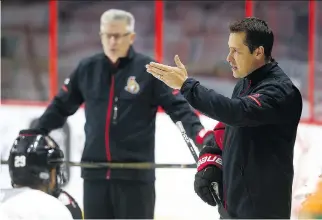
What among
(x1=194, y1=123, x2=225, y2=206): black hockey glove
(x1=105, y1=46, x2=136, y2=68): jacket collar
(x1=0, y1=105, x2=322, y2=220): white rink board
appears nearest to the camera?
(x1=194, y1=123, x2=225, y2=206): black hockey glove

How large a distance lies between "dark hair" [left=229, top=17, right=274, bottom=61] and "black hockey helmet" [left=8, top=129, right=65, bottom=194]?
39.8 inches

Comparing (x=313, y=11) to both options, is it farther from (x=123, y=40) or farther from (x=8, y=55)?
(x=8, y=55)

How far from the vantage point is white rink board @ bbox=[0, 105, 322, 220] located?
3.28m

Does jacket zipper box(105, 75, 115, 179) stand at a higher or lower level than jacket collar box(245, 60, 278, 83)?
lower

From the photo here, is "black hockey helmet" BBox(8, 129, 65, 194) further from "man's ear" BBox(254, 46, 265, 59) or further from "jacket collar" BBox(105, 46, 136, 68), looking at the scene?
"man's ear" BBox(254, 46, 265, 59)

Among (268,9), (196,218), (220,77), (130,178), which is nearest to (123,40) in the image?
(130,178)

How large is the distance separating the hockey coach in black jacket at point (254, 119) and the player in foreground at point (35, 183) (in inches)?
20.2

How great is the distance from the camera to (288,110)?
217 cm

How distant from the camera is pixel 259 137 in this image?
2.19m

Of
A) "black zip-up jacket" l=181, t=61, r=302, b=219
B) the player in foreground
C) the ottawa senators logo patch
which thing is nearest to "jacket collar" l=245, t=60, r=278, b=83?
"black zip-up jacket" l=181, t=61, r=302, b=219

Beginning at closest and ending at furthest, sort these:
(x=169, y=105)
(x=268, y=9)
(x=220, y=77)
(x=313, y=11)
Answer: (x=169, y=105) < (x=313, y=11) < (x=268, y=9) < (x=220, y=77)

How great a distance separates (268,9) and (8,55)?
3542 mm

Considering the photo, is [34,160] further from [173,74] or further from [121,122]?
[173,74]

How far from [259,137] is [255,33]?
29 cm
